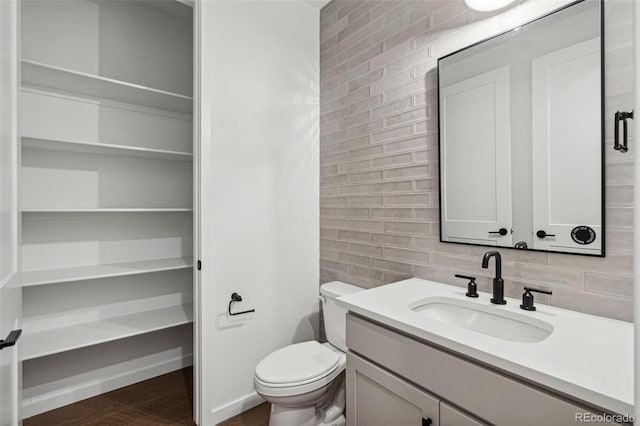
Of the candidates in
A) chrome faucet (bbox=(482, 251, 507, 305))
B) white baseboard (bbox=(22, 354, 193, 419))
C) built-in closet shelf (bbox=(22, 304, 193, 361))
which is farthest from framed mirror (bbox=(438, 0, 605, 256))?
white baseboard (bbox=(22, 354, 193, 419))

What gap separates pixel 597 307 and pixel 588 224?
0.28m

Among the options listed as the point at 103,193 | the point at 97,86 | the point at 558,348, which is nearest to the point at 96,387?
the point at 103,193

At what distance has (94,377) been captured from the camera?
2074 millimetres

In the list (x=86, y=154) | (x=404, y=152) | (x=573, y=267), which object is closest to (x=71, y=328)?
(x=86, y=154)

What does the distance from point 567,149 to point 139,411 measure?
251 centimetres

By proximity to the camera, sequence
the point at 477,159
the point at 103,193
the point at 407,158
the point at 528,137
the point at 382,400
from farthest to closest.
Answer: the point at 103,193
the point at 407,158
the point at 477,159
the point at 528,137
the point at 382,400

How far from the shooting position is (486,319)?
48.7 inches

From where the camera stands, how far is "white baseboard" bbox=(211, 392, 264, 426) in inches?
70.6

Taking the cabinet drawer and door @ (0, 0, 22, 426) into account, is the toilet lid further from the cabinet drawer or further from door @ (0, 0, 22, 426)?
door @ (0, 0, 22, 426)

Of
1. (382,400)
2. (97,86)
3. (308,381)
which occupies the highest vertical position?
(97,86)

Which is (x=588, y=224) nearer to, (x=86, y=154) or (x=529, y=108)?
(x=529, y=108)

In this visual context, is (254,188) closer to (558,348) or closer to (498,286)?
(498,286)

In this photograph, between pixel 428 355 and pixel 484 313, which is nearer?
pixel 428 355

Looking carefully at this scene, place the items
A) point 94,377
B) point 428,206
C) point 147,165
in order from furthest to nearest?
point 147,165 < point 94,377 < point 428,206
